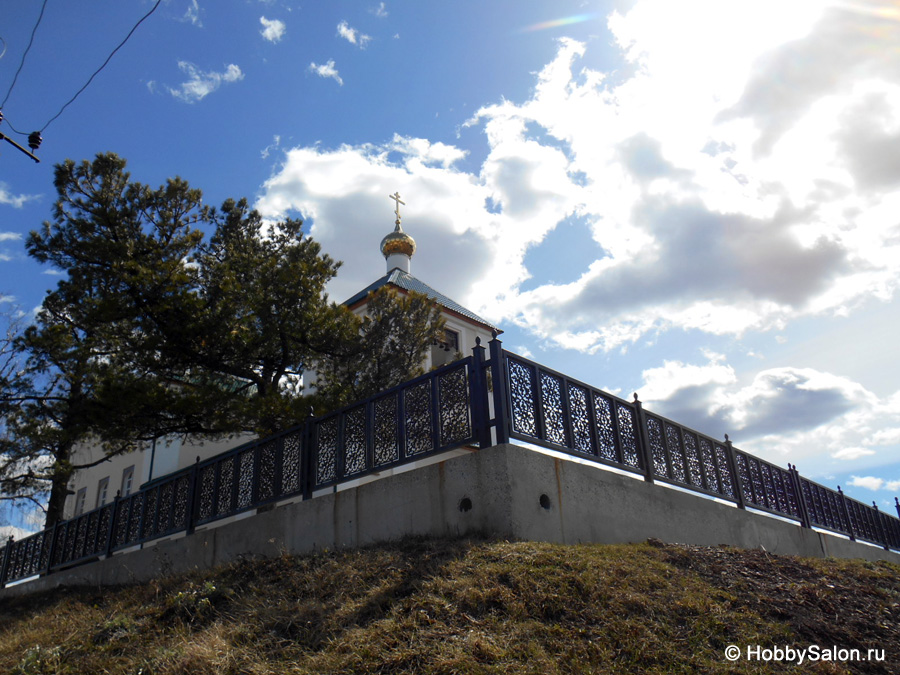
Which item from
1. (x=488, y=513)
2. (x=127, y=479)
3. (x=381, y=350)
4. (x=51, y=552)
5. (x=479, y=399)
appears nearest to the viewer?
(x=488, y=513)

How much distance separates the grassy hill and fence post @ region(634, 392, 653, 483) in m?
2.39

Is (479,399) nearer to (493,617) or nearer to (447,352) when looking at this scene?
(493,617)

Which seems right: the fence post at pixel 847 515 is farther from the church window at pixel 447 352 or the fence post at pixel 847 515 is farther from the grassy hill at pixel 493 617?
the church window at pixel 447 352

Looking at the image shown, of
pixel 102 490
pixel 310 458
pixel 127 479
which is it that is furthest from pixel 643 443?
pixel 102 490

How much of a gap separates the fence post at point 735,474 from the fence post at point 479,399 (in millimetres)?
6271

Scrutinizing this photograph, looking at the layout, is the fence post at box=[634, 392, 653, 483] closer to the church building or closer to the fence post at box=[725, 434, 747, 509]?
the fence post at box=[725, 434, 747, 509]

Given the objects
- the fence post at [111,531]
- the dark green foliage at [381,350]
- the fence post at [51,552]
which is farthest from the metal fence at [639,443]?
the fence post at [51,552]

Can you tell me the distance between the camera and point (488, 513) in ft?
22.5

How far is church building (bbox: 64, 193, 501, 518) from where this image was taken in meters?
28.2

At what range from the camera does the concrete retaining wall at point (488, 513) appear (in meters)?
6.96

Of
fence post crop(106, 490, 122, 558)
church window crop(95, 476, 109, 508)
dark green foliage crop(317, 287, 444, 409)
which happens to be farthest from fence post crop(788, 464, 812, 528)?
church window crop(95, 476, 109, 508)

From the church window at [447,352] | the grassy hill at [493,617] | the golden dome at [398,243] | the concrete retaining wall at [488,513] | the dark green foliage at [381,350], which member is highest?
the golden dome at [398,243]

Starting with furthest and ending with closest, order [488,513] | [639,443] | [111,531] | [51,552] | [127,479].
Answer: [127,479], [51,552], [111,531], [639,443], [488,513]

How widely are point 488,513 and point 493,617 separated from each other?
2111 millimetres
